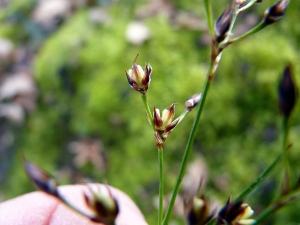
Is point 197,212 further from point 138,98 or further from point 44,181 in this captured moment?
point 138,98

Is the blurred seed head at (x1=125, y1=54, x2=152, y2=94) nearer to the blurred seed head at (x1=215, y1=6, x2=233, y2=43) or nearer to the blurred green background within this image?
the blurred seed head at (x1=215, y1=6, x2=233, y2=43)

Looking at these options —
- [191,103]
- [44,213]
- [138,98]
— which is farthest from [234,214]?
[138,98]

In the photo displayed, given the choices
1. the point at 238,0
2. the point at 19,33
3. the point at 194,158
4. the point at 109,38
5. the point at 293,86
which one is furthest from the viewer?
the point at 19,33

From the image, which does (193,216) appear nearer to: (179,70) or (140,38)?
(179,70)

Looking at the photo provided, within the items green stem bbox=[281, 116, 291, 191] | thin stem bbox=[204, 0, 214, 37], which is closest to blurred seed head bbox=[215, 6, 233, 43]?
thin stem bbox=[204, 0, 214, 37]

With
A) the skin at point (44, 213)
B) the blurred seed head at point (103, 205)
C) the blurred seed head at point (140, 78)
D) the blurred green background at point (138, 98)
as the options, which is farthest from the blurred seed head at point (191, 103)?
the blurred green background at point (138, 98)

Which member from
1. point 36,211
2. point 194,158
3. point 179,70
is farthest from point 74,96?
point 36,211
